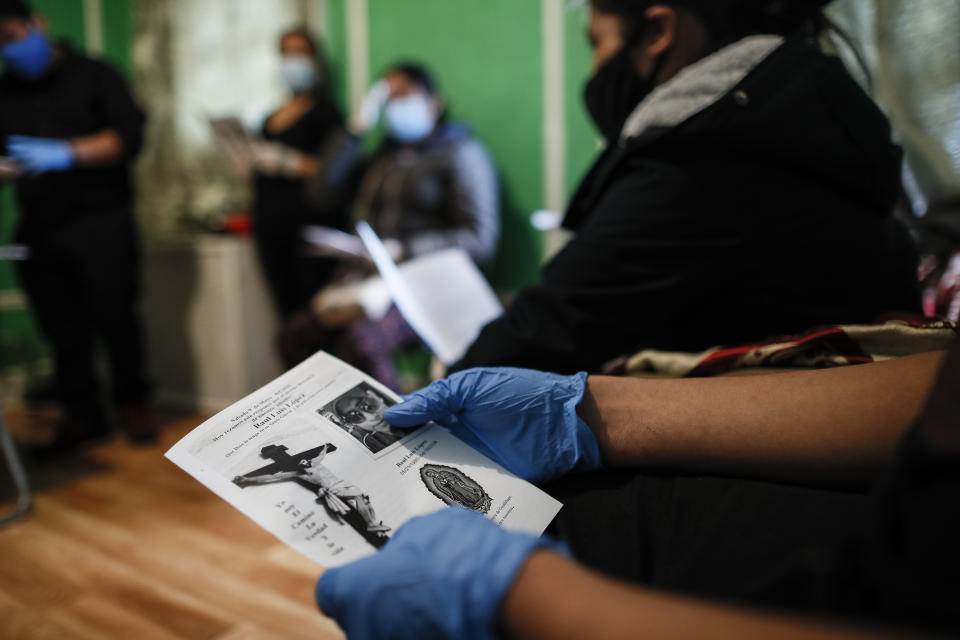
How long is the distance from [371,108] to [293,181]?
17.5 inches

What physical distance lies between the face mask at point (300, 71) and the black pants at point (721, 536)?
2291 mm

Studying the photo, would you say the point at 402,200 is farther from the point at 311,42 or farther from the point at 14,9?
the point at 14,9

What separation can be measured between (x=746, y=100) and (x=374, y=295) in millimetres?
1321

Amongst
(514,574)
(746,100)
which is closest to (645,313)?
(746,100)

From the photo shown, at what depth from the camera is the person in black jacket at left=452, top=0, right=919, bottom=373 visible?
2.28ft

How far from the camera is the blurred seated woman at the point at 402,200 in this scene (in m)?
1.89

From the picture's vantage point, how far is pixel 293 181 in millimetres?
2375

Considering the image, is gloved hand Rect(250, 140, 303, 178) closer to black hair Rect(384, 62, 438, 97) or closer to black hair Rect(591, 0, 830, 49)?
black hair Rect(384, 62, 438, 97)

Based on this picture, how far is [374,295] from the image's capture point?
5.98 feet

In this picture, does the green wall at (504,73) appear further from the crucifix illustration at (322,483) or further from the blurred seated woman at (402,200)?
the crucifix illustration at (322,483)

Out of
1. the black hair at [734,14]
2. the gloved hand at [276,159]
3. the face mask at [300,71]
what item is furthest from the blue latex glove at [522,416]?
the face mask at [300,71]

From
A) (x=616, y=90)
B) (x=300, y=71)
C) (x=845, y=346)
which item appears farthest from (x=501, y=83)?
(x=845, y=346)

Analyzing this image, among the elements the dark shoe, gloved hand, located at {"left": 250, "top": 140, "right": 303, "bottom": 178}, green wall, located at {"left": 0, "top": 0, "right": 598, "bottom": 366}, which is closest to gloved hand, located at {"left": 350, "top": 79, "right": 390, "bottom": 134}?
green wall, located at {"left": 0, "top": 0, "right": 598, "bottom": 366}

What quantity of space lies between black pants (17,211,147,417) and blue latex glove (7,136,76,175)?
187 millimetres
